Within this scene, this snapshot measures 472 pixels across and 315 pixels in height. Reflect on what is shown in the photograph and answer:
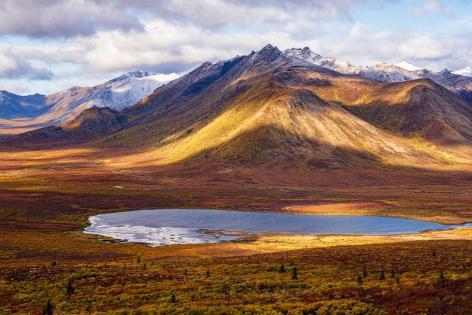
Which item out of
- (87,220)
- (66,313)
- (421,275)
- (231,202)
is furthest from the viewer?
(231,202)

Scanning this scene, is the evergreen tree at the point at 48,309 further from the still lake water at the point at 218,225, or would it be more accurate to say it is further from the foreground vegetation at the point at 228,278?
the still lake water at the point at 218,225

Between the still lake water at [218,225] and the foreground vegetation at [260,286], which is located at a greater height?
the foreground vegetation at [260,286]

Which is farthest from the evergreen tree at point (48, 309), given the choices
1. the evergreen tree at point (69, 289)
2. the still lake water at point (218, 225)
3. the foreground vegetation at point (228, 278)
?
the still lake water at point (218, 225)

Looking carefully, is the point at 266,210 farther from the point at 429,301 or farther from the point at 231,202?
the point at 429,301

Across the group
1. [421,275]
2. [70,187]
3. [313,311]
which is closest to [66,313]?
[313,311]

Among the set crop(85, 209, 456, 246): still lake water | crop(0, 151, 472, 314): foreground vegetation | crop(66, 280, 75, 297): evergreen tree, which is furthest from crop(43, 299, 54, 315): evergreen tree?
crop(85, 209, 456, 246): still lake water

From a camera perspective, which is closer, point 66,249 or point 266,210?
point 66,249

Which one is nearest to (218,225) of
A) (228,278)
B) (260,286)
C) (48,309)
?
(228,278)

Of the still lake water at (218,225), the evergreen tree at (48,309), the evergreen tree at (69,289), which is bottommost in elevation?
the still lake water at (218,225)
